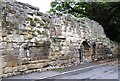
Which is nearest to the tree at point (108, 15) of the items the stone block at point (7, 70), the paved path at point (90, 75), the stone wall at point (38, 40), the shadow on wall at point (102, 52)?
the shadow on wall at point (102, 52)

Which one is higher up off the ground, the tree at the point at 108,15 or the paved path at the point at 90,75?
the tree at the point at 108,15

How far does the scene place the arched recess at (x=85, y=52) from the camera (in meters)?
15.2

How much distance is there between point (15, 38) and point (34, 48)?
118 centimetres

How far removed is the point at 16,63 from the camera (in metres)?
10.2

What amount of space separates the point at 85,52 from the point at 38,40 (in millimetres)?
4988

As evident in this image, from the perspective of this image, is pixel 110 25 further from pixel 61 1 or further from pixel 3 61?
pixel 3 61

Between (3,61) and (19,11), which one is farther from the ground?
(19,11)

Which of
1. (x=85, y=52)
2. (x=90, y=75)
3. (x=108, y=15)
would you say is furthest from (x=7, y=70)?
(x=108, y=15)

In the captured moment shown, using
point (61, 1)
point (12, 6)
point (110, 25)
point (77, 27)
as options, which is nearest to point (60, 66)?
point (77, 27)

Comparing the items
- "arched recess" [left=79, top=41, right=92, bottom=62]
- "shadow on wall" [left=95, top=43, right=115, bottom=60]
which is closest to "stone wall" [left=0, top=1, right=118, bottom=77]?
"arched recess" [left=79, top=41, right=92, bottom=62]

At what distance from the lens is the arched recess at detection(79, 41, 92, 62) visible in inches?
600

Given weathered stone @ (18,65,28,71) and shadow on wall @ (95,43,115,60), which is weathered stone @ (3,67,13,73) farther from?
shadow on wall @ (95,43,115,60)

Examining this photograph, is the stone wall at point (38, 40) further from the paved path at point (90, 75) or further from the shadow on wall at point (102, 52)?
the paved path at point (90, 75)

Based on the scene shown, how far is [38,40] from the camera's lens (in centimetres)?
1155
